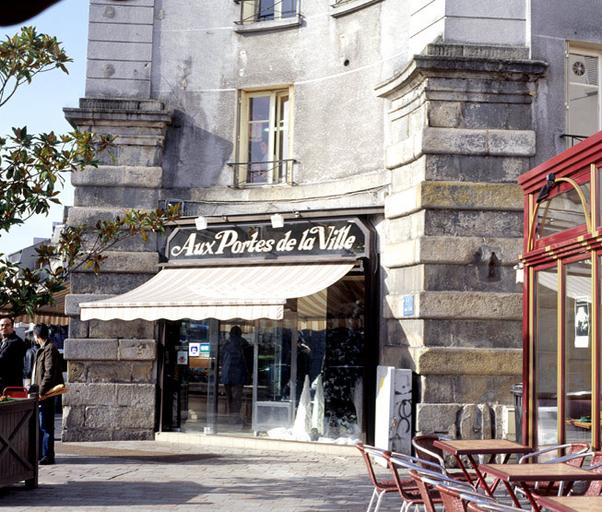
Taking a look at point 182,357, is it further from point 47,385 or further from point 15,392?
point 15,392

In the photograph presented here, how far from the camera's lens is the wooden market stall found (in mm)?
7316

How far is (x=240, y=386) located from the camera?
13727 millimetres

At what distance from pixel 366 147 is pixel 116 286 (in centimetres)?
423

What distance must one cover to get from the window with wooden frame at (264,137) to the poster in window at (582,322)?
7.17m

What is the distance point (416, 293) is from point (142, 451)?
426cm

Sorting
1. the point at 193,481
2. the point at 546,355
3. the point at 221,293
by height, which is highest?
the point at 221,293

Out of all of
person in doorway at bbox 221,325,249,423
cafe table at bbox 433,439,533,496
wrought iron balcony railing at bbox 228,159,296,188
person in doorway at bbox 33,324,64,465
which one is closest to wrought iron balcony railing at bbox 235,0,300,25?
wrought iron balcony railing at bbox 228,159,296,188

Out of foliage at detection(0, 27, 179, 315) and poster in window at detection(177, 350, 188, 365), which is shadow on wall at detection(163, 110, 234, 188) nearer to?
poster in window at detection(177, 350, 188, 365)

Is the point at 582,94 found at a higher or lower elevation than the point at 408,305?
higher

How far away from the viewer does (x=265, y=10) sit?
14.5 meters

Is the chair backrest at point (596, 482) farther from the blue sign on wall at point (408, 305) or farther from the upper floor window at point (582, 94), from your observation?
the upper floor window at point (582, 94)

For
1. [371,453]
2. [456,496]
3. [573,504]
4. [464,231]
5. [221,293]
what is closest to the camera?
[573,504]

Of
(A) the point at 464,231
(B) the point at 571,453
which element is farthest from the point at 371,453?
(A) the point at 464,231

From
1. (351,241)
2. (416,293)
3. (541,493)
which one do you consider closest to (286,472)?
(416,293)
